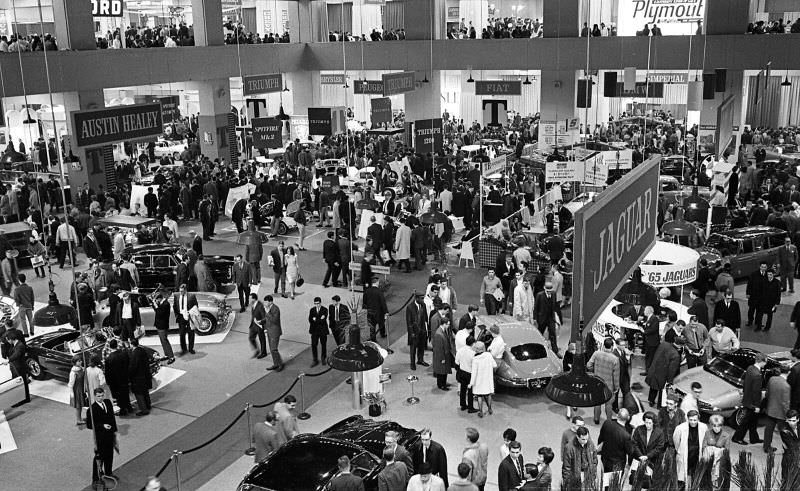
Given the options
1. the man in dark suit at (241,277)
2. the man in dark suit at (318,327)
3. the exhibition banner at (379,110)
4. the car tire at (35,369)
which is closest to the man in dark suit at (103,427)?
the car tire at (35,369)

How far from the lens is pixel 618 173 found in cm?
2652

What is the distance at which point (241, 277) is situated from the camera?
58.2ft

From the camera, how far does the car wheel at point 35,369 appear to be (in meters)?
14.5

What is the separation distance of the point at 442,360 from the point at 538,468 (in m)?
4.69

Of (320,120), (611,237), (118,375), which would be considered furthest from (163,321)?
(320,120)

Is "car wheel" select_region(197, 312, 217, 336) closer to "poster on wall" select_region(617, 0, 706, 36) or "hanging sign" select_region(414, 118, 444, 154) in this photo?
"hanging sign" select_region(414, 118, 444, 154)

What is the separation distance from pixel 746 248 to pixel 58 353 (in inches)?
601

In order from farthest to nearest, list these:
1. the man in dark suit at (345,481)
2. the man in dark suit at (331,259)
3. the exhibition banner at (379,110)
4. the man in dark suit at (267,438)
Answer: the exhibition banner at (379,110)
the man in dark suit at (331,259)
the man in dark suit at (267,438)
the man in dark suit at (345,481)

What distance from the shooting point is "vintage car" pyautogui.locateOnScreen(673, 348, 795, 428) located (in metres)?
12.0

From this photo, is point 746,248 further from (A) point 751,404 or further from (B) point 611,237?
(B) point 611,237

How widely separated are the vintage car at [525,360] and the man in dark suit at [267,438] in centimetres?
442

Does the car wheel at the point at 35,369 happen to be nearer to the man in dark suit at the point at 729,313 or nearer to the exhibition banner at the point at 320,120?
the man in dark suit at the point at 729,313

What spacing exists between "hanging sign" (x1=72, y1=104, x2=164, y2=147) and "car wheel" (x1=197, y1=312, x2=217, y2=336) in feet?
17.4

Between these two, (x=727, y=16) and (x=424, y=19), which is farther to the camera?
(x=424, y=19)
